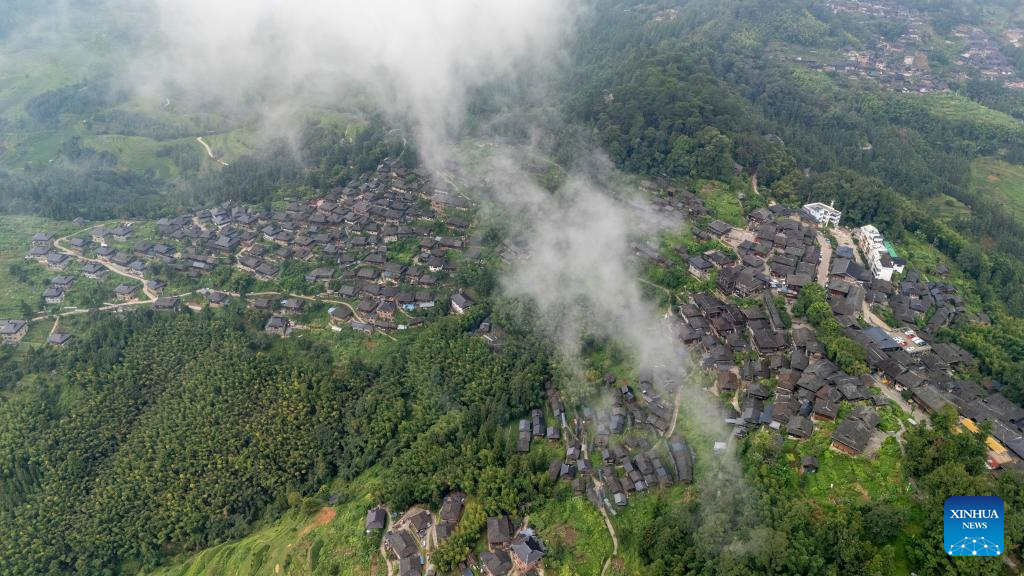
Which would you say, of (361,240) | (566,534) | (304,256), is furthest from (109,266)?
(566,534)

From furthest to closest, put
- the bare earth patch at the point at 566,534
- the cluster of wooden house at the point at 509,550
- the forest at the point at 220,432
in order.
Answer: the forest at the point at 220,432, the bare earth patch at the point at 566,534, the cluster of wooden house at the point at 509,550

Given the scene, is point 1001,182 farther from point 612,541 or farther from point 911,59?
point 612,541

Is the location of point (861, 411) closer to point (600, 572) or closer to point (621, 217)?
point (600, 572)

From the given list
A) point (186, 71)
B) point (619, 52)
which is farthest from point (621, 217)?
point (186, 71)

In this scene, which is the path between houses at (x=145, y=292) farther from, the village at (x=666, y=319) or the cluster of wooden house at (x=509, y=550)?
the cluster of wooden house at (x=509, y=550)

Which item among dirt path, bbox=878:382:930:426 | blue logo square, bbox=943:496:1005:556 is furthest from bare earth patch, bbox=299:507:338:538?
dirt path, bbox=878:382:930:426

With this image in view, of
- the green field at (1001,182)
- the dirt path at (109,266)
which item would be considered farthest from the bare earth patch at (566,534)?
the green field at (1001,182)

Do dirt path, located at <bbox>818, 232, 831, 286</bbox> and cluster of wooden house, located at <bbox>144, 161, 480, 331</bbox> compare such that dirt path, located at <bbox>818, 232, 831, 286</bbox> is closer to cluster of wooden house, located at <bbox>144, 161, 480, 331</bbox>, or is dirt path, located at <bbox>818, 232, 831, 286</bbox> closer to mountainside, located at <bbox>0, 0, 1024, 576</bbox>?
mountainside, located at <bbox>0, 0, 1024, 576</bbox>
